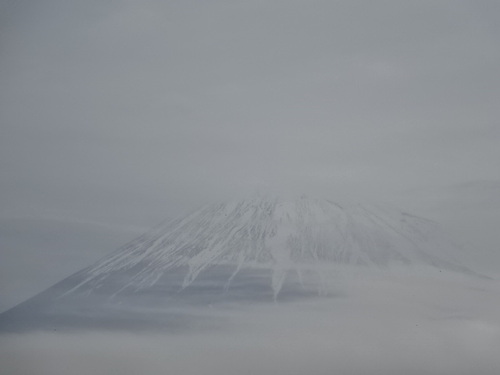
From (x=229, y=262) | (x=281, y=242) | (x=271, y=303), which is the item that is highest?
(x=281, y=242)

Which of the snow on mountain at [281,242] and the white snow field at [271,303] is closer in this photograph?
the white snow field at [271,303]

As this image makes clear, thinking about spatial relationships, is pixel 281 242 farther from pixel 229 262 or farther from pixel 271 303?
pixel 271 303

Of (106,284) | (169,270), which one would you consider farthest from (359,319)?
(106,284)

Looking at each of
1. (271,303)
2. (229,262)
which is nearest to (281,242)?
(229,262)

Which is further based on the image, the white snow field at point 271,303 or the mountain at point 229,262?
the mountain at point 229,262

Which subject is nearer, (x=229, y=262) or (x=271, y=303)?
(x=271, y=303)

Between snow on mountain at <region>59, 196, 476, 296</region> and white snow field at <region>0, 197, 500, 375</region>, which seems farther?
snow on mountain at <region>59, 196, 476, 296</region>

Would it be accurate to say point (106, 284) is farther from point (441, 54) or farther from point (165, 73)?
point (441, 54)

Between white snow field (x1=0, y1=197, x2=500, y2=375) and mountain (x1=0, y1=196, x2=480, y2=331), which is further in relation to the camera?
mountain (x1=0, y1=196, x2=480, y2=331)
